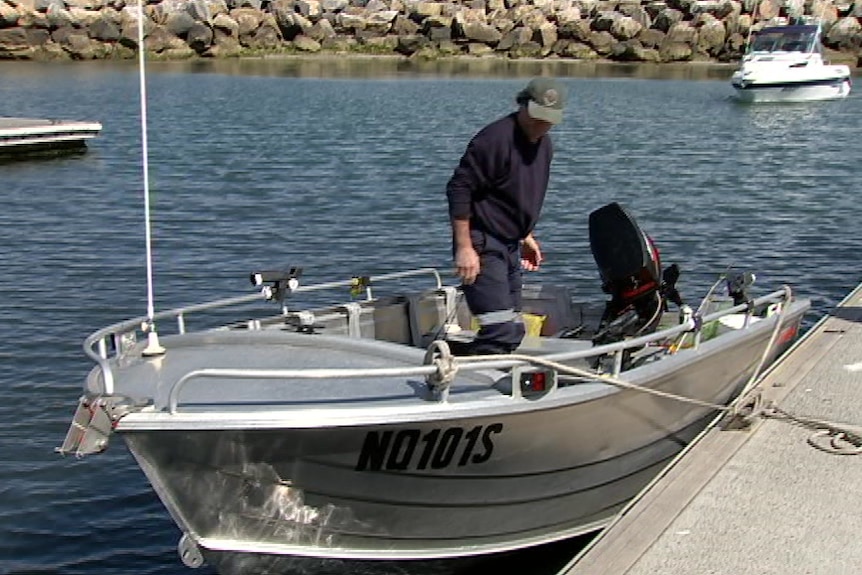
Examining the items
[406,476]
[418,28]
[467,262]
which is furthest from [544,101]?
[418,28]

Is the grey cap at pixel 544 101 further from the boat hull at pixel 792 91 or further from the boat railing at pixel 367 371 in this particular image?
the boat hull at pixel 792 91

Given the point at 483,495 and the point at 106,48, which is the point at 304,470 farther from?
the point at 106,48

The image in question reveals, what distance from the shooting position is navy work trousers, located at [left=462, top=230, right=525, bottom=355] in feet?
21.0

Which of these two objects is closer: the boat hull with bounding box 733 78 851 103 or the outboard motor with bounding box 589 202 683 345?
the outboard motor with bounding box 589 202 683 345

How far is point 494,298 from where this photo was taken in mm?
6434

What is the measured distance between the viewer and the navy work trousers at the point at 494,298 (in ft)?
21.0

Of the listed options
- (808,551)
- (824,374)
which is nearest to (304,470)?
(808,551)

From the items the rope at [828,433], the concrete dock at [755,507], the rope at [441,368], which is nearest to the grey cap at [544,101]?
the rope at [441,368]

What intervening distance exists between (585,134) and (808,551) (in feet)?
75.8

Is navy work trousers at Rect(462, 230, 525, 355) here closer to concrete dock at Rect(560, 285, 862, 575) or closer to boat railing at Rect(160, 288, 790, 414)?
boat railing at Rect(160, 288, 790, 414)

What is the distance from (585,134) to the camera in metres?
28.0

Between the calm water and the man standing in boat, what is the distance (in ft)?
5.02

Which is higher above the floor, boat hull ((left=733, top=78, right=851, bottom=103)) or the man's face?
the man's face

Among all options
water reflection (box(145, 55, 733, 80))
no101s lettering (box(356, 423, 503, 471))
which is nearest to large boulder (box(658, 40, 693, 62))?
water reflection (box(145, 55, 733, 80))
